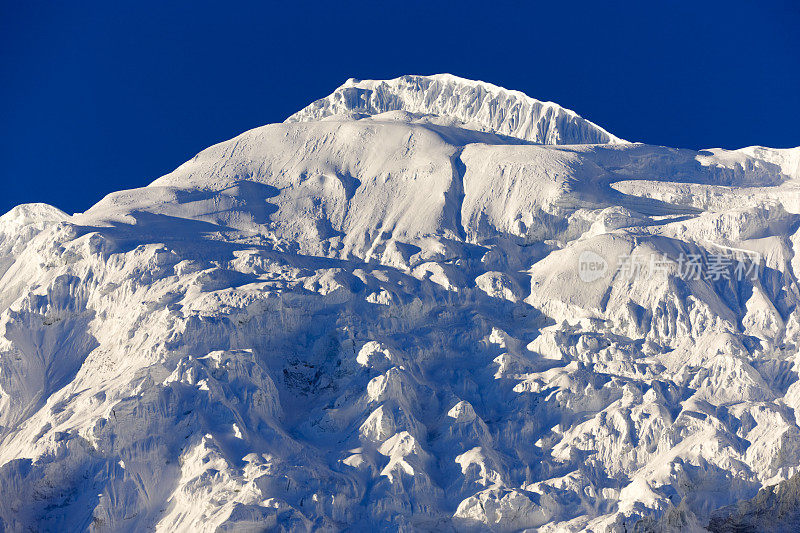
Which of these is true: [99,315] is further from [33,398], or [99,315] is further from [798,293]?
[798,293]

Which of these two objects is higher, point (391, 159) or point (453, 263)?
point (391, 159)

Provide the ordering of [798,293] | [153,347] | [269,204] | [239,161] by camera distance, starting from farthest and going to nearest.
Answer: [239,161]
[269,204]
[798,293]
[153,347]

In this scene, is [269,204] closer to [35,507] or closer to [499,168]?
[499,168]

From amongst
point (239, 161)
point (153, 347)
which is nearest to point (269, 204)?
point (239, 161)

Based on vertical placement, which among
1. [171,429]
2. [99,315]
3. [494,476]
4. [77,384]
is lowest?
[494,476]

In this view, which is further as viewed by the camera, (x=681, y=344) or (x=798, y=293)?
(x=798, y=293)

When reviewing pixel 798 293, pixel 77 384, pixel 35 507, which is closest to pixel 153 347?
pixel 77 384

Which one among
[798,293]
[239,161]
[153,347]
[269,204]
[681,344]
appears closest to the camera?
[153,347]
